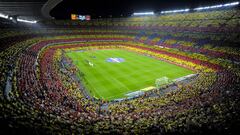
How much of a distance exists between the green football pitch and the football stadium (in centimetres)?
14

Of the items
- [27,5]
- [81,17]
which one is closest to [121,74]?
[27,5]

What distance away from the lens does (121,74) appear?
32.7 metres

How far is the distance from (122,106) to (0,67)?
16457mm

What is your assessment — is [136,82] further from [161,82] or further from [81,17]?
[81,17]

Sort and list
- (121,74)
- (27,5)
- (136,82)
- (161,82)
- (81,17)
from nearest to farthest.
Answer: (161,82), (136,82), (27,5), (121,74), (81,17)

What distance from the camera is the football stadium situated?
41.6ft

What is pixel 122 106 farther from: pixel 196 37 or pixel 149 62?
pixel 196 37

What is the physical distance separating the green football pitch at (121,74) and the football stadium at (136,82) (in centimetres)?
14

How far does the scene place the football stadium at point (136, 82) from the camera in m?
12.7

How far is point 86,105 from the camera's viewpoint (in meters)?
19.8

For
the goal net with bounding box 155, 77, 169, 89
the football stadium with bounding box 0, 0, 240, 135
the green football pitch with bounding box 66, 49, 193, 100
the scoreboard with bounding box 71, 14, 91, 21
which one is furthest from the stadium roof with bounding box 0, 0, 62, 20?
the scoreboard with bounding box 71, 14, 91, 21

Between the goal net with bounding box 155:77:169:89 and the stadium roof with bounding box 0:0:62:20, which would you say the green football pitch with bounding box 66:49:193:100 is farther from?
the stadium roof with bounding box 0:0:62:20

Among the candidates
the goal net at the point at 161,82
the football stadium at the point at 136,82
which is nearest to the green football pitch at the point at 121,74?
the football stadium at the point at 136,82

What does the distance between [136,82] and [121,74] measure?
467 cm
